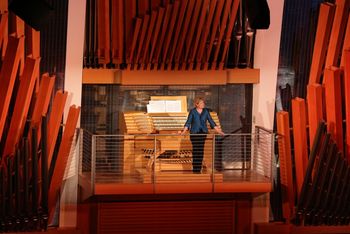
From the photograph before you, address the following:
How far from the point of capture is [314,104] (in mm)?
11172

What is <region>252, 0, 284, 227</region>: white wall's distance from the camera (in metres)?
11.8

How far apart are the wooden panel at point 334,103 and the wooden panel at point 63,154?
11.5ft

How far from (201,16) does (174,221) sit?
3044mm

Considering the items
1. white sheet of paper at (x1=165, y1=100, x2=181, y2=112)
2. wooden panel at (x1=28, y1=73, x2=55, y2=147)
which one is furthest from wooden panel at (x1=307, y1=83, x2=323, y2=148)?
wooden panel at (x1=28, y1=73, x2=55, y2=147)

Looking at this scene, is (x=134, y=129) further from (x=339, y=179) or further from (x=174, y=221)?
(x=339, y=179)

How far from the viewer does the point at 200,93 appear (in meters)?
12.0

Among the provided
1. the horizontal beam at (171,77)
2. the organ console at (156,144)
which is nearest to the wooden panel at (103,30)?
the horizontal beam at (171,77)

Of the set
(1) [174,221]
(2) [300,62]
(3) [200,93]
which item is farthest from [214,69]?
(1) [174,221]

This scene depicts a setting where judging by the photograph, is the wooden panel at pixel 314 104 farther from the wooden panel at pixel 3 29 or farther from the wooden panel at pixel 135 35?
the wooden panel at pixel 3 29

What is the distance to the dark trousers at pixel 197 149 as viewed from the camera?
11.1 meters

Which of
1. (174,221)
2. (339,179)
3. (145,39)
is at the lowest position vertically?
(174,221)

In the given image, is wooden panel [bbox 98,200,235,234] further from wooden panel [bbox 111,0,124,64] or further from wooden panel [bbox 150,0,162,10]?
wooden panel [bbox 150,0,162,10]

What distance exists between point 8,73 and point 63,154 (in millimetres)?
1439

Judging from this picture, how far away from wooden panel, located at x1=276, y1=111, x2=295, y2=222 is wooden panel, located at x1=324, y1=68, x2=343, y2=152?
625mm
